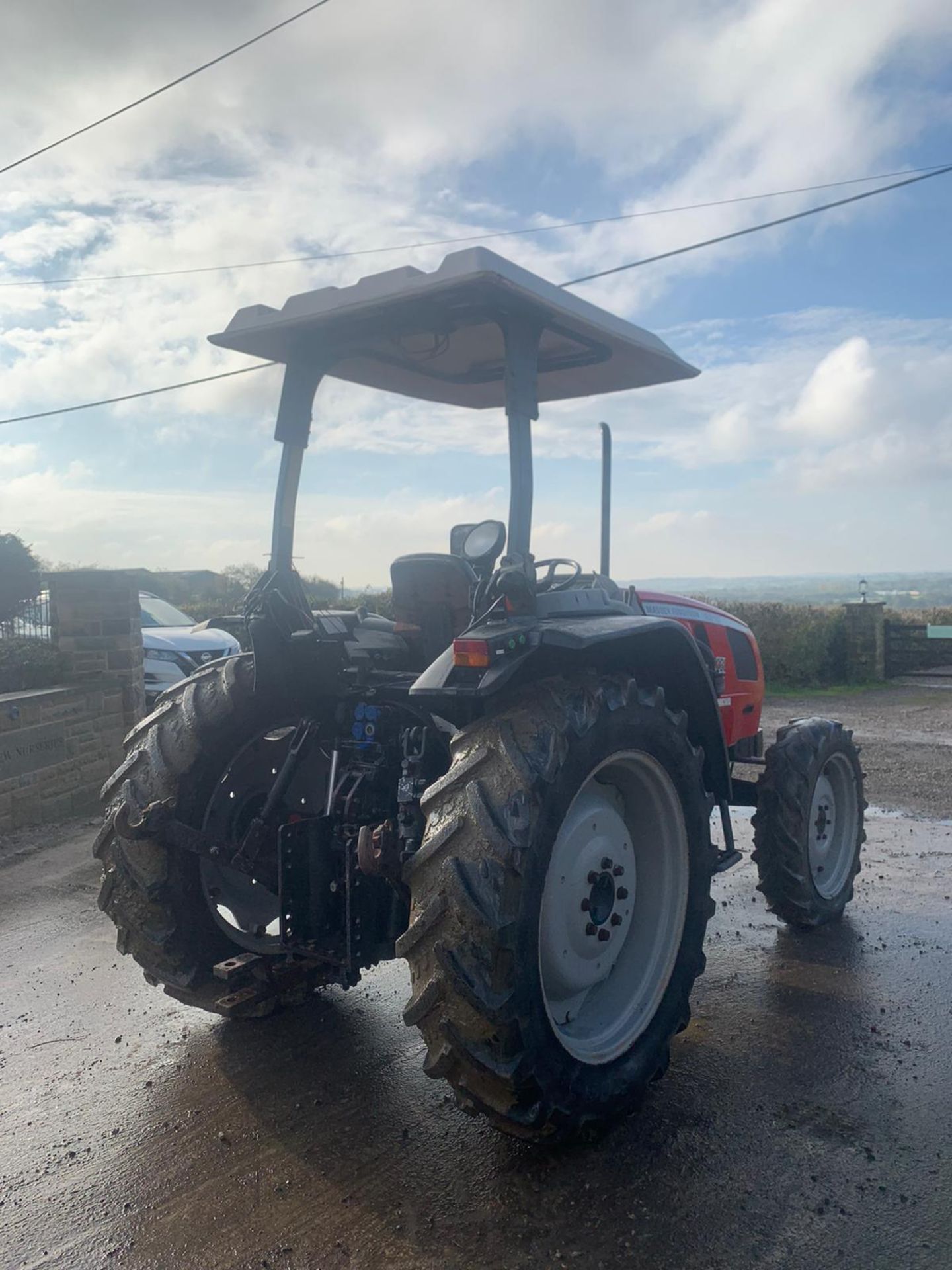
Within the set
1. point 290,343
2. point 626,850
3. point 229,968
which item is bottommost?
point 229,968

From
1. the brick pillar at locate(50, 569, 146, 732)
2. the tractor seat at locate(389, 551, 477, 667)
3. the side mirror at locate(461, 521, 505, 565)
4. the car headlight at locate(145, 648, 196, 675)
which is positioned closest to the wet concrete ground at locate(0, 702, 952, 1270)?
→ the tractor seat at locate(389, 551, 477, 667)

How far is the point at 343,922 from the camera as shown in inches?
130

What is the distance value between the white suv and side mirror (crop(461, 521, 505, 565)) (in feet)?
23.7

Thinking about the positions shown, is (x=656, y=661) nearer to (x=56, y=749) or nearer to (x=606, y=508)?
(x=606, y=508)

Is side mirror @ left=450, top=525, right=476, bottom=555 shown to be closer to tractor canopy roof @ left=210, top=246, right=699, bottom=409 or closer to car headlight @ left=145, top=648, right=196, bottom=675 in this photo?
tractor canopy roof @ left=210, top=246, right=699, bottom=409

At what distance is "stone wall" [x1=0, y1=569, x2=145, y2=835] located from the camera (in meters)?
7.35

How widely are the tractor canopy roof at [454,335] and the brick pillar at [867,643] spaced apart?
14.5 metres

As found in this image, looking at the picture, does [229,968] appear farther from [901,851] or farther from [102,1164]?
[901,851]

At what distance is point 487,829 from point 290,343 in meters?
2.16

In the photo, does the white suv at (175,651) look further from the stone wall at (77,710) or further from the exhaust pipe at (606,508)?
the exhaust pipe at (606,508)

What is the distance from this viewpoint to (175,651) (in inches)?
425

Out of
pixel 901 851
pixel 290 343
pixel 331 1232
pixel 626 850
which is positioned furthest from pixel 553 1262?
pixel 901 851

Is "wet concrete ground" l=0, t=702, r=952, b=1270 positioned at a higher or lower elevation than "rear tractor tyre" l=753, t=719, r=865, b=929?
lower

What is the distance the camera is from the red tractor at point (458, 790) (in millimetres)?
2717
